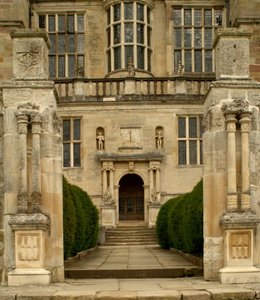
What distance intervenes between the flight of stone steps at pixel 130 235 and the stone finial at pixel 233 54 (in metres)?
14.8

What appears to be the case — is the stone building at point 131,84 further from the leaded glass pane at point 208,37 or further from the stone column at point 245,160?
the stone column at point 245,160

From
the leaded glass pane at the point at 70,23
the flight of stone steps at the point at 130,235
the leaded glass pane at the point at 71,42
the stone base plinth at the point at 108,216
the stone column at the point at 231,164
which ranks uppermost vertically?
the leaded glass pane at the point at 70,23

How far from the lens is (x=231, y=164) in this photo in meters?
10.9

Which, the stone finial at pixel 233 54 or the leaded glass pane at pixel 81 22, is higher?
the leaded glass pane at pixel 81 22

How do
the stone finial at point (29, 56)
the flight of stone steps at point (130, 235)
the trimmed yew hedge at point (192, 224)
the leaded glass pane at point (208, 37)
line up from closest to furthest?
the stone finial at point (29, 56), the trimmed yew hedge at point (192, 224), the flight of stone steps at point (130, 235), the leaded glass pane at point (208, 37)

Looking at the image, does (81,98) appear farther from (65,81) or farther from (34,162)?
(34,162)

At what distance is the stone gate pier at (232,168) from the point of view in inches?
424

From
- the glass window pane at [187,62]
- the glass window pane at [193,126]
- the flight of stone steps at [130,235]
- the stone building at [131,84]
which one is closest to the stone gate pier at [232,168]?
the stone building at [131,84]

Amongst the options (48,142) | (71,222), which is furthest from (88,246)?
(48,142)

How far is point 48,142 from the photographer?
35.8 feet

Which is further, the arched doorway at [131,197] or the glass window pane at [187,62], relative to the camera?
the glass window pane at [187,62]

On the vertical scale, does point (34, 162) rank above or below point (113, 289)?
above

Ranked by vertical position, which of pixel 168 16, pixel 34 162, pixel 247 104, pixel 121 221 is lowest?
pixel 121 221

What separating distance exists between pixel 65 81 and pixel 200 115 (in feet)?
18.0
